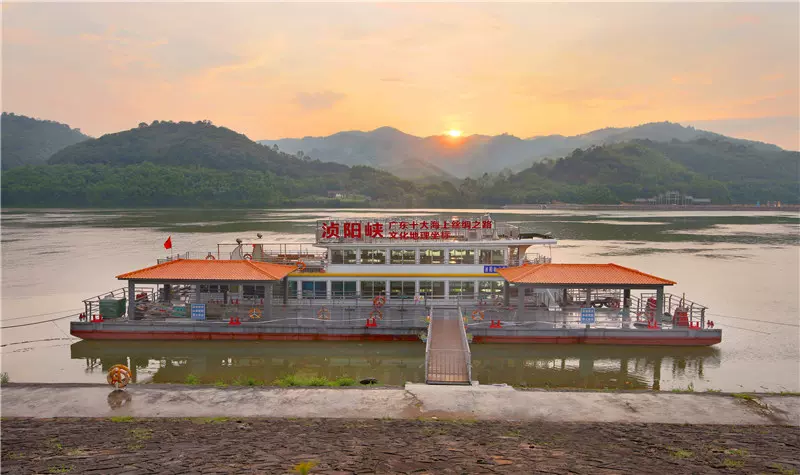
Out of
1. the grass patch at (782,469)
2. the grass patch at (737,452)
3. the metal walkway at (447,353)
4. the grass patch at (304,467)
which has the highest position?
the grass patch at (304,467)

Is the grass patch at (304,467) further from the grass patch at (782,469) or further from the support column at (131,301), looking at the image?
the support column at (131,301)

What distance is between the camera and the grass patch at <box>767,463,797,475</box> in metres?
12.4

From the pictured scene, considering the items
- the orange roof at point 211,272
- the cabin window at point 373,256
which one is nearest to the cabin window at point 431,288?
the cabin window at point 373,256

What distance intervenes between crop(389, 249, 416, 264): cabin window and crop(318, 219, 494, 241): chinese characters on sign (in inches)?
30.8

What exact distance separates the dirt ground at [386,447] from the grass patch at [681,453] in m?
0.05

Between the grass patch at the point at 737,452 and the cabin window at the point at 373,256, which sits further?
the cabin window at the point at 373,256

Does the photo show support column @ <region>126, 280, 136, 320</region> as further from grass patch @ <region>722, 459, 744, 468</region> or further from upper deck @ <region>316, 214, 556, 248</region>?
grass patch @ <region>722, 459, 744, 468</region>

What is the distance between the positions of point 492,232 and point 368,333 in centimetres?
1082

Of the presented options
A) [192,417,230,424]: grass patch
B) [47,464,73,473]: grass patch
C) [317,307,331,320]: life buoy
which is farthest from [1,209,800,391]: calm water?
[47,464,73,473]: grass patch

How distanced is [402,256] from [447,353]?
10.2 meters

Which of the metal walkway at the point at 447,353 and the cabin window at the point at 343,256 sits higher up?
the cabin window at the point at 343,256

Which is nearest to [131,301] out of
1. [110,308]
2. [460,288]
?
[110,308]

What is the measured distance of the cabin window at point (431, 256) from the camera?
3322 cm

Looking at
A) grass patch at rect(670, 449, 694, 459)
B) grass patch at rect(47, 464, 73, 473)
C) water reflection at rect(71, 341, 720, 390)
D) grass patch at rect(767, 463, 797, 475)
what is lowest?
water reflection at rect(71, 341, 720, 390)
